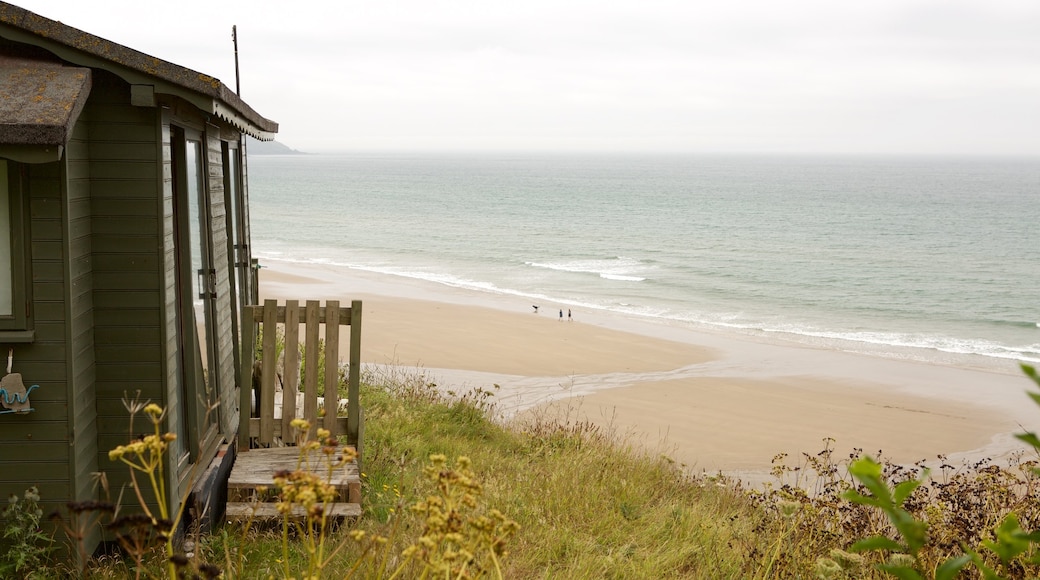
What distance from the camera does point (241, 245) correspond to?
9.41 meters

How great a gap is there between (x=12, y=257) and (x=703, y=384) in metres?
15.8

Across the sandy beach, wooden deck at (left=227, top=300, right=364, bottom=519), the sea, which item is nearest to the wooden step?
wooden deck at (left=227, top=300, right=364, bottom=519)

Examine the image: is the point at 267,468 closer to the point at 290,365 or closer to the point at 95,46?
the point at 290,365

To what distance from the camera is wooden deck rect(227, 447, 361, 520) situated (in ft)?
20.5

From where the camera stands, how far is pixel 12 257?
4.99 meters

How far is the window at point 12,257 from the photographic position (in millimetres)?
4977

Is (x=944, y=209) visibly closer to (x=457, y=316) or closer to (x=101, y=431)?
(x=457, y=316)

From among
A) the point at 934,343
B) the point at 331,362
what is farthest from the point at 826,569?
the point at 934,343

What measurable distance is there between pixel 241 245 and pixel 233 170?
0.79 m

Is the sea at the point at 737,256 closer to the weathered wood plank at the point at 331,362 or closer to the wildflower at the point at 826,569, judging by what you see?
the weathered wood plank at the point at 331,362

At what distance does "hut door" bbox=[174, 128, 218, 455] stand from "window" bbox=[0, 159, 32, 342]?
126cm

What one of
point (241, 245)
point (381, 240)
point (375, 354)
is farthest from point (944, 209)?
point (241, 245)

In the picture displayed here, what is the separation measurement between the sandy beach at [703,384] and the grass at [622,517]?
11.8 ft

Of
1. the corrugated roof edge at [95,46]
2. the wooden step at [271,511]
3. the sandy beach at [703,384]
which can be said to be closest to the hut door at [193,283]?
the wooden step at [271,511]
